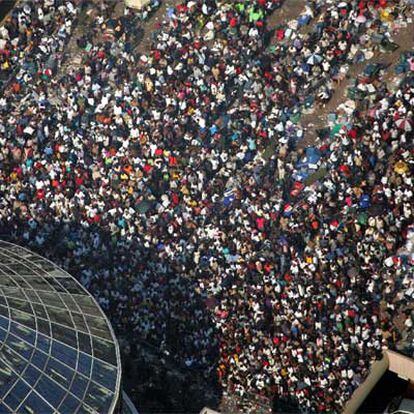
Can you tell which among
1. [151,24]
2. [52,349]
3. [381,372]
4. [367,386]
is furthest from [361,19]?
[52,349]

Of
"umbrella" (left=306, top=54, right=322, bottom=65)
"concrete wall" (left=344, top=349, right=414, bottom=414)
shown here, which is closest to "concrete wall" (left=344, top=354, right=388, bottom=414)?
"concrete wall" (left=344, top=349, right=414, bottom=414)

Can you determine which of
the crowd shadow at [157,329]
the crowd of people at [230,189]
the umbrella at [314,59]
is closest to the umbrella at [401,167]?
the crowd of people at [230,189]

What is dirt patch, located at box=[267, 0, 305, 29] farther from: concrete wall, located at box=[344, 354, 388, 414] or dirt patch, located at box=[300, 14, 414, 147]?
concrete wall, located at box=[344, 354, 388, 414]

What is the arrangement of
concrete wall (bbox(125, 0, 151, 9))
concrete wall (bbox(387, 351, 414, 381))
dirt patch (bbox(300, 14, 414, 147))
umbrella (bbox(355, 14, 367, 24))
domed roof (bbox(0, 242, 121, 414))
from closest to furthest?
domed roof (bbox(0, 242, 121, 414)), concrete wall (bbox(387, 351, 414, 381)), dirt patch (bbox(300, 14, 414, 147)), umbrella (bbox(355, 14, 367, 24)), concrete wall (bbox(125, 0, 151, 9))

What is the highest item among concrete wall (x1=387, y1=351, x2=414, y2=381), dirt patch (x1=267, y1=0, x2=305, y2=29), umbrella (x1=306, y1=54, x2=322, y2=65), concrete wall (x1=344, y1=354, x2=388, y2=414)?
dirt patch (x1=267, y1=0, x2=305, y2=29)

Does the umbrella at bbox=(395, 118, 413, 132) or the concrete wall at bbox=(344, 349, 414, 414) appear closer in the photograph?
the concrete wall at bbox=(344, 349, 414, 414)

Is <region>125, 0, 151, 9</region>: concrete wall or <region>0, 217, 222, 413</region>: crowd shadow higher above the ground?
<region>125, 0, 151, 9</region>: concrete wall

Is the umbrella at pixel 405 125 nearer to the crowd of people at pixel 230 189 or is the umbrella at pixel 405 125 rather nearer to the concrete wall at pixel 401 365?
the crowd of people at pixel 230 189
